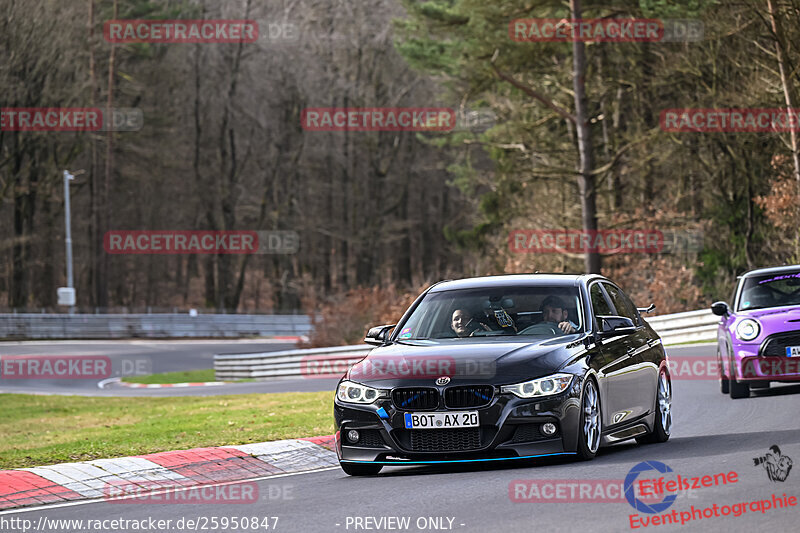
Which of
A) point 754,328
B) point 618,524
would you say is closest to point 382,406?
point 618,524

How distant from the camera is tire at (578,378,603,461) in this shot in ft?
33.1

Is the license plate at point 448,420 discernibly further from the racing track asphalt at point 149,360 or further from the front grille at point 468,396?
the racing track asphalt at point 149,360

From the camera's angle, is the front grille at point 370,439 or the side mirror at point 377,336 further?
the side mirror at point 377,336

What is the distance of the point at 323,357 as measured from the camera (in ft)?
104

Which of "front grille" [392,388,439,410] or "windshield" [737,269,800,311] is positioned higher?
"windshield" [737,269,800,311]

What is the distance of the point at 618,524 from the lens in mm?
7535

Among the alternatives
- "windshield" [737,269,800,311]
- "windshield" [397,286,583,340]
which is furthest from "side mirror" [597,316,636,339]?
"windshield" [737,269,800,311]

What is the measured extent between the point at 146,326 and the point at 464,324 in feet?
155

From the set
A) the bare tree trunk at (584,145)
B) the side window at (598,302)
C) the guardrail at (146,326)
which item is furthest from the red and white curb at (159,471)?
the guardrail at (146,326)

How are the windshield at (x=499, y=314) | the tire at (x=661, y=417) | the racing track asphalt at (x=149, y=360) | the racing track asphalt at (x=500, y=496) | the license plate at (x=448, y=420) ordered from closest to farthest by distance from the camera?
the racing track asphalt at (x=500, y=496) → the license plate at (x=448, y=420) → the windshield at (x=499, y=314) → the tire at (x=661, y=417) → the racing track asphalt at (x=149, y=360)

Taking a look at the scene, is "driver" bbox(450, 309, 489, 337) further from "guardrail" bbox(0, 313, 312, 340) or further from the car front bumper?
"guardrail" bbox(0, 313, 312, 340)

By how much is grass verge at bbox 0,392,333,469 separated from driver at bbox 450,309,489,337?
10.0ft

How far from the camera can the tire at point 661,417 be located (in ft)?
39.1

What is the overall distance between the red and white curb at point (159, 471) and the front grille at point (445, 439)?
1.95 m
